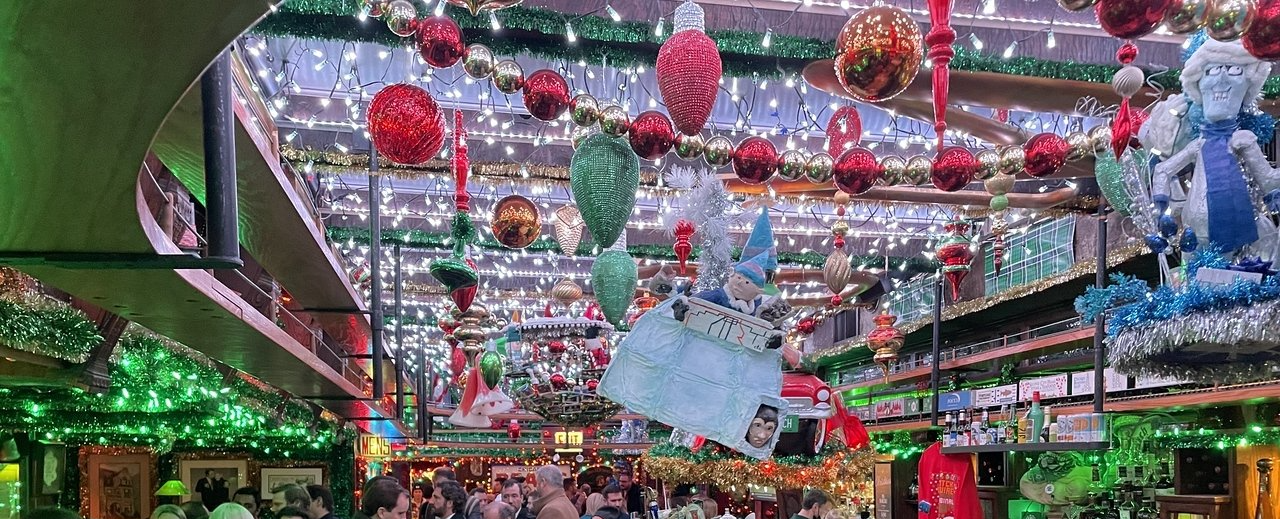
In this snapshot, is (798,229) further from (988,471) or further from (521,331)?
(521,331)

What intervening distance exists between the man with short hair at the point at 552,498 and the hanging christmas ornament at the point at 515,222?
51.3 inches

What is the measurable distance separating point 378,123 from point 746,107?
4491 millimetres

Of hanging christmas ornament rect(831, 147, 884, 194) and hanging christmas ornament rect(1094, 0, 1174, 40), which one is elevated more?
hanging christmas ornament rect(1094, 0, 1174, 40)

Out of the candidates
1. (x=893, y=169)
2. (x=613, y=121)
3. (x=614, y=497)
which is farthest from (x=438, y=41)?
(x=614, y=497)

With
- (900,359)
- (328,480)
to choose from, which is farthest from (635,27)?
(328,480)

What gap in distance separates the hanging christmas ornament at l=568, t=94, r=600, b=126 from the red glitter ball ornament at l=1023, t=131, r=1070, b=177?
7.05 feet

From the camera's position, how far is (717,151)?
455 centimetres

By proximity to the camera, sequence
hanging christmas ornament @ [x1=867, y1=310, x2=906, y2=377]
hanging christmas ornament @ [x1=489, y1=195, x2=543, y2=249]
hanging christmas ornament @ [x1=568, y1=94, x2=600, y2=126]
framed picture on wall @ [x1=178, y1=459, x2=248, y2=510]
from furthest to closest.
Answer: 1. framed picture on wall @ [x1=178, y1=459, x2=248, y2=510]
2. hanging christmas ornament @ [x1=867, y1=310, x2=906, y2=377]
3. hanging christmas ornament @ [x1=489, y1=195, x2=543, y2=249]
4. hanging christmas ornament @ [x1=568, y1=94, x2=600, y2=126]

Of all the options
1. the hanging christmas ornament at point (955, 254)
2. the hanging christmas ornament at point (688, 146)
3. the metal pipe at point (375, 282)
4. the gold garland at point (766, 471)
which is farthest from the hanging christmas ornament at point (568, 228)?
the hanging christmas ornament at point (688, 146)

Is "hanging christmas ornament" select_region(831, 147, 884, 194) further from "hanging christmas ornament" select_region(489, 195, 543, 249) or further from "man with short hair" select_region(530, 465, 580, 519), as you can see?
"man with short hair" select_region(530, 465, 580, 519)

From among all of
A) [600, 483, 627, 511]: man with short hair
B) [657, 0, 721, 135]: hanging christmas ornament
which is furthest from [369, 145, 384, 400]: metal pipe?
[657, 0, 721, 135]: hanging christmas ornament

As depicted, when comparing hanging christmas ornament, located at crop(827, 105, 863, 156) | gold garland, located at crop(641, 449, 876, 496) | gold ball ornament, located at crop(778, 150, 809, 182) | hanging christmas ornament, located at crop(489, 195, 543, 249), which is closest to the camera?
gold ball ornament, located at crop(778, 150, 809, 182)

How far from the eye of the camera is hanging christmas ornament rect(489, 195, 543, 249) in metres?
5.90

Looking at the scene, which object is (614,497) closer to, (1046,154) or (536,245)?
(1046,154)
